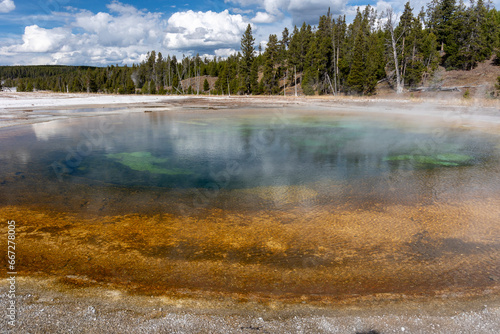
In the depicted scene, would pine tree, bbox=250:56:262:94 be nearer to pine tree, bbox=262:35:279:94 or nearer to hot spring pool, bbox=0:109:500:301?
pine tree, bbox=262:35:279:94

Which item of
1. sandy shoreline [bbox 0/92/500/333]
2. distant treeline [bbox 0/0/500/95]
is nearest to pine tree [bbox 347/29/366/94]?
distant treeline [bbox 0/0/500/95]

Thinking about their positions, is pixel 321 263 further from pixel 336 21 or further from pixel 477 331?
pixel 336 21

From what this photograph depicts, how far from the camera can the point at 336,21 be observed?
73875 mm

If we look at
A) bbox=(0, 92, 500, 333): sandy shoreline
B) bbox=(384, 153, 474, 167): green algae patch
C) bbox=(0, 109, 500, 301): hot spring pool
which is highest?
bbox=(384, 153, 474, 167): green algae patch

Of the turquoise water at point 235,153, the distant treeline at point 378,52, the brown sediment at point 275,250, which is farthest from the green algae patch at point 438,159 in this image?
the distant treeline at point 378,52

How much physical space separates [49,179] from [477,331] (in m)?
9.56

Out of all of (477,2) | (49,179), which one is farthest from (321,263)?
(477,2)

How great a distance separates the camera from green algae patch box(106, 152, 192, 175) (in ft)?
33.0

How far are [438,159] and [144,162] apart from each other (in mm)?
9896

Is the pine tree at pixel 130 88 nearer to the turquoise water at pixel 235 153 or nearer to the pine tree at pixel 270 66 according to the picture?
the pine tree at pixel 270 66

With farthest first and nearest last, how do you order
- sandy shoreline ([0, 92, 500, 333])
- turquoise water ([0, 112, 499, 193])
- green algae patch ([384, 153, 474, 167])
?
green algae patch ([384, 153, 474, 167])
turquoise water ([0, 112, 499, 193])
sandy shoreline ([0, 92, 500, 333])

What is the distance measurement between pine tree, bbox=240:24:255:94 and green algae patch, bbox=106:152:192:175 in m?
60.3

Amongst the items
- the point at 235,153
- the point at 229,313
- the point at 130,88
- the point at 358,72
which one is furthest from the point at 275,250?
the point at 130,88

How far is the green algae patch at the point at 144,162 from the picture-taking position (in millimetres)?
10070
